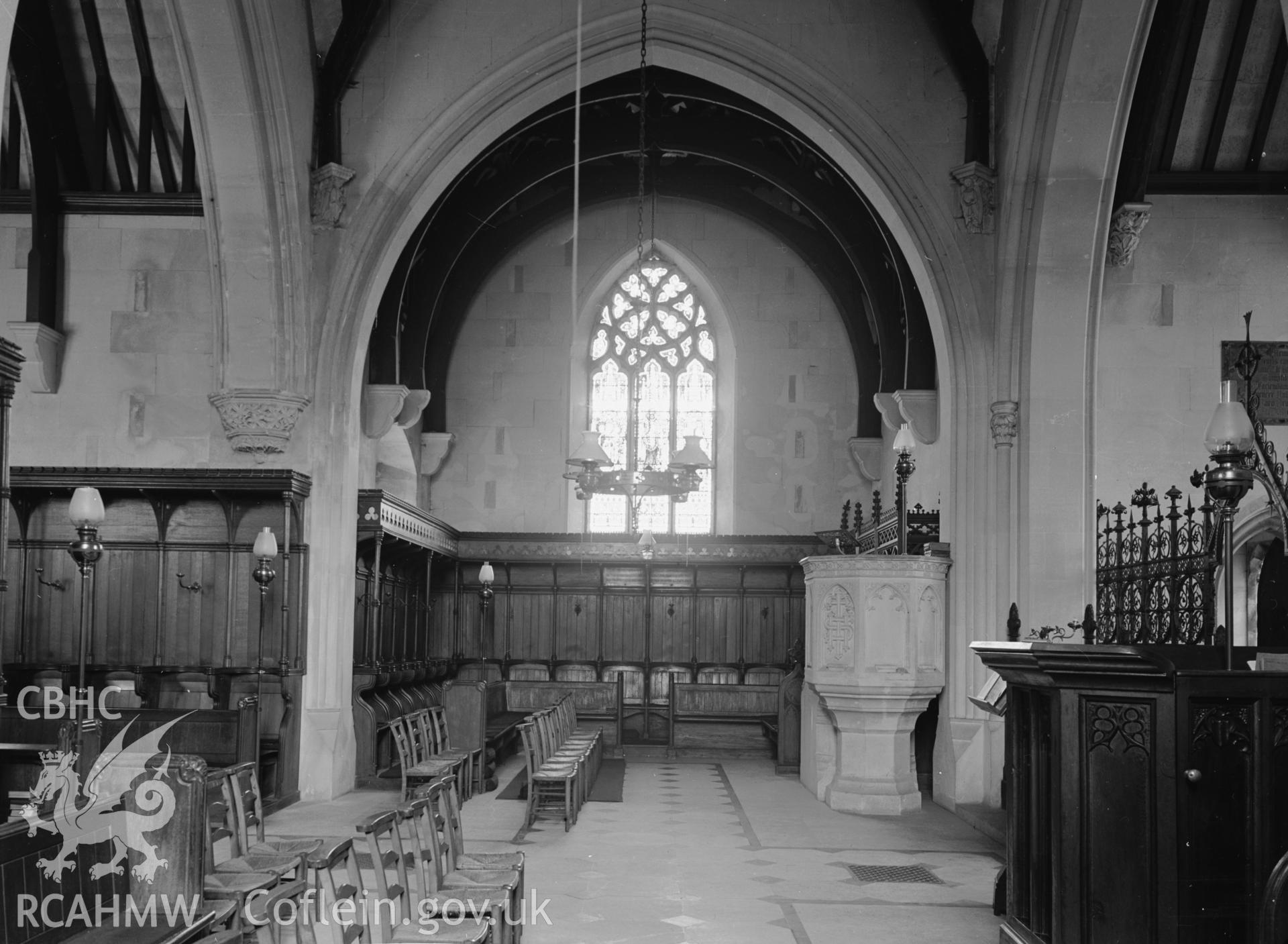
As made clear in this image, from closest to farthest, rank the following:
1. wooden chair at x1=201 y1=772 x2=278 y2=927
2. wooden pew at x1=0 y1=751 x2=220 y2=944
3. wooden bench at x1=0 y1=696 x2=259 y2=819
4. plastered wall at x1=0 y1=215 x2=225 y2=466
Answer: wooden pew at x1=0 y1=751 x2=220 y2=944 → wooden chair at x1=201 y1=772 x2=278 y2=927 → wooden bench at x1=0 y1=696 x2=259 y2=819 → plastered wall at x1=0 y1=215 x2=225 y2=466

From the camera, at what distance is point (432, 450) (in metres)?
17.8

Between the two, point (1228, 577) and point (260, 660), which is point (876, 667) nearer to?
point (260, 660)

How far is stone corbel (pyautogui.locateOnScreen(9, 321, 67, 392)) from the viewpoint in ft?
40.0

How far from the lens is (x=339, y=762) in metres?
12.0

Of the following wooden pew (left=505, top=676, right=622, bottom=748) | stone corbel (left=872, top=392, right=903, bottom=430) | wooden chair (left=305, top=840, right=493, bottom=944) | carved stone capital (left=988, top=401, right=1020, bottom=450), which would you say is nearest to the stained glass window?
wooden pew (left=505, top=676, right=622, bottom=748)

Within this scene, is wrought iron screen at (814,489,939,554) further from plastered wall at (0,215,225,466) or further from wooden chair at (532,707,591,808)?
plastered wall at (0,215,225,466)

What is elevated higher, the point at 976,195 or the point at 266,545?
the point at 976,195

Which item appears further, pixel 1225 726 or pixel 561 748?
pixel 561 748

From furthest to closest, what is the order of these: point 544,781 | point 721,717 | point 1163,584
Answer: point 721,717 → point 544,781 → point 1163,584

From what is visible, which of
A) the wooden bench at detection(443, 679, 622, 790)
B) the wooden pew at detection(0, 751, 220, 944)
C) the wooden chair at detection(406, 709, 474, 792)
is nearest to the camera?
the wooden pew at detection(0, 751, 220, 944)

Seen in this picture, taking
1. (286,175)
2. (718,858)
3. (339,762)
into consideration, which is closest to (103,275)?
(286,175)

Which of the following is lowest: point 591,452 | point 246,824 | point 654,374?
point 246,824

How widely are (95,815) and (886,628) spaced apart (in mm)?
7871

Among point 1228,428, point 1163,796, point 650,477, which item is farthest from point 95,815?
point 650,477
